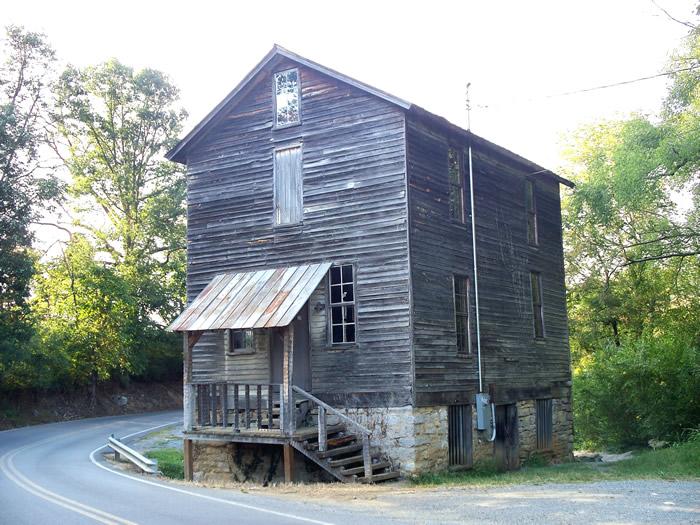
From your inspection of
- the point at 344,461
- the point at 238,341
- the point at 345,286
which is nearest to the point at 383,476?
the point at 344,461

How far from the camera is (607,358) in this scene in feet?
90.7

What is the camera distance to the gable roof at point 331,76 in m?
17.9

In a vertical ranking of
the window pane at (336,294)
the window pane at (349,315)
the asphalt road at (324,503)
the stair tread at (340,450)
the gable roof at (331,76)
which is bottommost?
the asphalt road at (324,503)

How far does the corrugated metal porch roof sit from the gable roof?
13.3 ft

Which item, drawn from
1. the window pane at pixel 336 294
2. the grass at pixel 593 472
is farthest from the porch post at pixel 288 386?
the grass at pixel 593 472

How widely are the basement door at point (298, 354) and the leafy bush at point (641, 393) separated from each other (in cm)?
1115

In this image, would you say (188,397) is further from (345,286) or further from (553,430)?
(553,430)

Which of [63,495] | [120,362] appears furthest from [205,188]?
[120,362]

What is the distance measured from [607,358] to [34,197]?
23239 mm

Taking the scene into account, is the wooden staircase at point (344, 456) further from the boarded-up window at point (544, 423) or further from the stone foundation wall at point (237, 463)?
the boarded-up window at point (544, 423)

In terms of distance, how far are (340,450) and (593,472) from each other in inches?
248

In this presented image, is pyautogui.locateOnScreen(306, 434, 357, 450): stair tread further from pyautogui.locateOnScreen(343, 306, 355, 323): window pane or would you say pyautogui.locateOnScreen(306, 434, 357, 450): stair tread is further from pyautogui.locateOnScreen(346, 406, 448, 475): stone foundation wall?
pyautogui.locateOnScreen(343, 306, 355, 323): window pane

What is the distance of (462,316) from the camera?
19484 mm

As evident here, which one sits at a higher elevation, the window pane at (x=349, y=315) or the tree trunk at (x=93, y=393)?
the window pane at (x=349, y=315)
